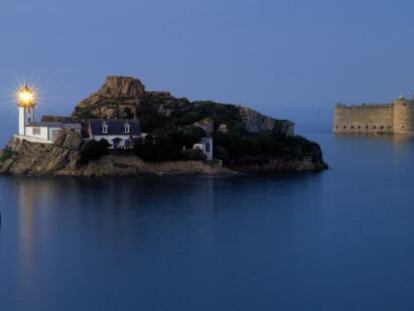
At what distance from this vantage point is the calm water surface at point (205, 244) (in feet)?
50.3

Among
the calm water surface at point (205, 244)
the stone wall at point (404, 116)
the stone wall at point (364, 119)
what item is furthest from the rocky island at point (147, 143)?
the stone wall at point (364, 119)

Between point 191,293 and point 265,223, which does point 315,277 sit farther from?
point 265,223

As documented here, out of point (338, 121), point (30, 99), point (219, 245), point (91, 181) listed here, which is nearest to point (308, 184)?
point (91, 181)

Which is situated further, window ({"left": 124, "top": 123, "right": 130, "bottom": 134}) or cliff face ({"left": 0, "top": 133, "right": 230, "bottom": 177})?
window ({"left": 124, "top": 123, "right": 130, "bottom": 134})

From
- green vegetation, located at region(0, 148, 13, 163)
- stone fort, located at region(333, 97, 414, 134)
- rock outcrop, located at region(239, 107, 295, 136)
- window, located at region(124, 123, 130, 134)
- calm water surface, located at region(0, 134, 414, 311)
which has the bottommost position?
calm water surface, located at region(0, 134, 414, 311)

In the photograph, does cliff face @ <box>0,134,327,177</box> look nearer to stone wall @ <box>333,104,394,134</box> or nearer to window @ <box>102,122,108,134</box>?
window @ <box>102,122,108,134</box>

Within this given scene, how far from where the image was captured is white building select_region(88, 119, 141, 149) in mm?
32625

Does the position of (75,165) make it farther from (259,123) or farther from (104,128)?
(259,123)

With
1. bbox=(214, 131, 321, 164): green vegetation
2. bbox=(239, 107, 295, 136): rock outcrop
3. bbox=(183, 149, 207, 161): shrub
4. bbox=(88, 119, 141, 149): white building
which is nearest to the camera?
bbox=(183, 149, 207, 161): shrub

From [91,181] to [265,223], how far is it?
9637mm

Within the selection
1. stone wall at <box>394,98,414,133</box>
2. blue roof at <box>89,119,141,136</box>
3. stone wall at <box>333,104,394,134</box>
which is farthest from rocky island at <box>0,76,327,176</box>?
stone wall at <box>333,104,394,134</box>

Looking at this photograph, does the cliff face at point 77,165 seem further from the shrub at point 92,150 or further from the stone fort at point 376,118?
the stone fort at point 376,118

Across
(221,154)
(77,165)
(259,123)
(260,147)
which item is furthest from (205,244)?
(259,123)

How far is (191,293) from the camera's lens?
15500mm
